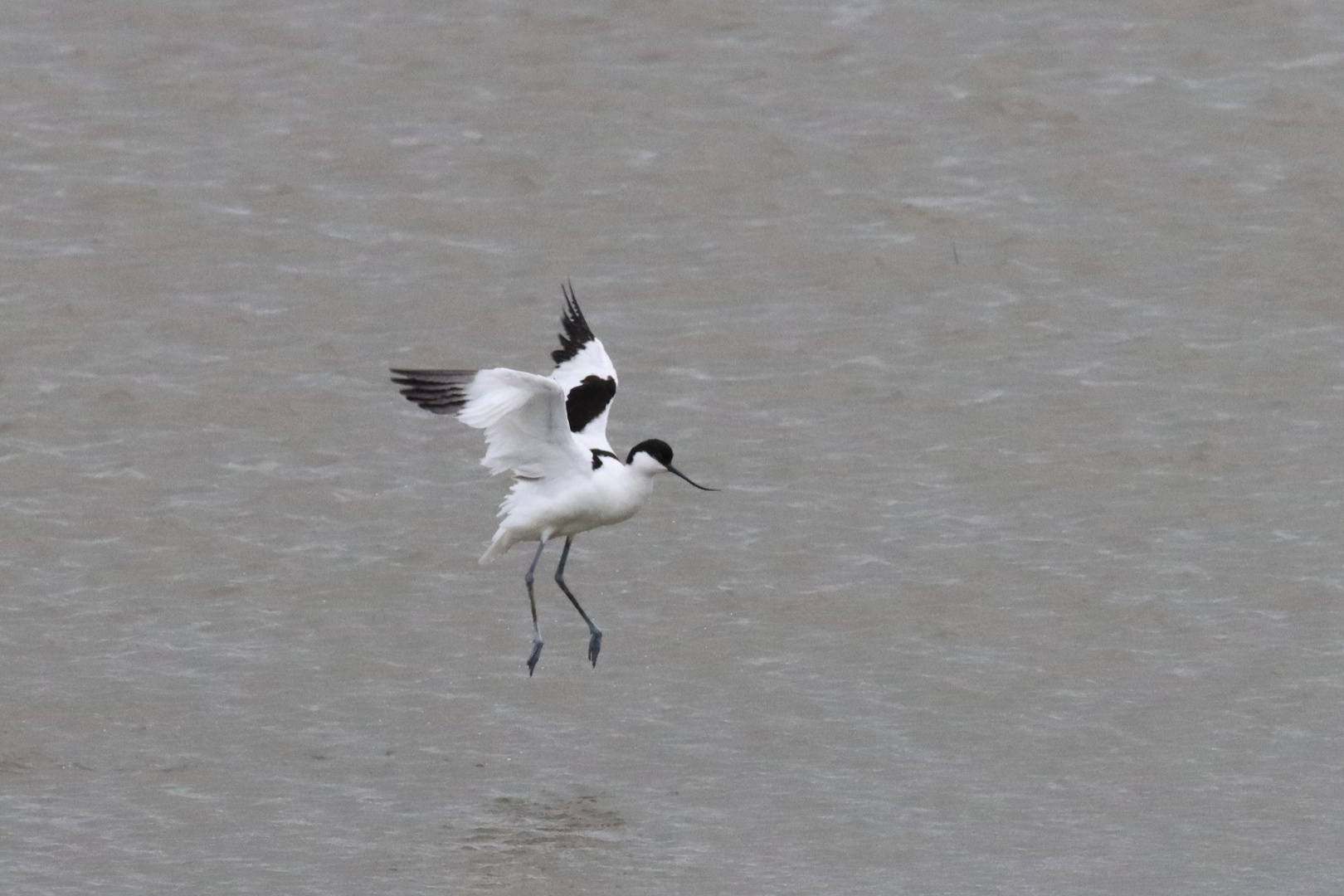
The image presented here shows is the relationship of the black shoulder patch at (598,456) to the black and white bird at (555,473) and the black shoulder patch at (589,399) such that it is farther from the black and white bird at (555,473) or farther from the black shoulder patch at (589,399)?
the black shoulder patch at (589,399)

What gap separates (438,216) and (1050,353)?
12.8ft

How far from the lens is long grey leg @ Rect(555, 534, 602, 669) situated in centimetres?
1015

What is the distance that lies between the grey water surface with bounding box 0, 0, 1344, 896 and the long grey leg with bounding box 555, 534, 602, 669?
0.13 meters

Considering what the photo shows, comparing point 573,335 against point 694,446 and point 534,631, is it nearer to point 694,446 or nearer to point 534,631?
point 694,446

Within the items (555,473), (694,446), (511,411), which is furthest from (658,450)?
(694,446)

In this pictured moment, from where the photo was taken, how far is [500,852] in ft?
28.1

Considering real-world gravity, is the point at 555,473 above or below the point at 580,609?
above

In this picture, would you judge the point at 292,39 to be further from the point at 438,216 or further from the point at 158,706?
the point at 158,706

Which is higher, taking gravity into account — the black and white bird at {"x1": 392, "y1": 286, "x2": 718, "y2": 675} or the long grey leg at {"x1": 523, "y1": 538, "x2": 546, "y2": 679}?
the black and white bird at {"x1": 392, "y1": 286, "x2": 718, "y2": 675}

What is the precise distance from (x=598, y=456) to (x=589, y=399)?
586 millimetres

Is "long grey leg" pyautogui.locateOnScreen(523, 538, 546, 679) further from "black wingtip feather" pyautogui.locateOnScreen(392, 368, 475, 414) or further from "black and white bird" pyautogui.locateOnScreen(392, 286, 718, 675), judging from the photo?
"black wingtip feather" pyautogui.locateOnScreen(392, 368, 475, 414)

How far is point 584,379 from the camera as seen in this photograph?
36.7 ft

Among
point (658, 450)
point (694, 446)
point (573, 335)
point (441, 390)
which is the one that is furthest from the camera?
point (694, 446)

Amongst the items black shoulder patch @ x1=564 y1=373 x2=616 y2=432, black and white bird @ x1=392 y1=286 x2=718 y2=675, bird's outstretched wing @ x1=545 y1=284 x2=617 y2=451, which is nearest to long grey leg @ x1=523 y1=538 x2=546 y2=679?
black and white bird @ x1=392 y1=286 x2=718 y2=675
